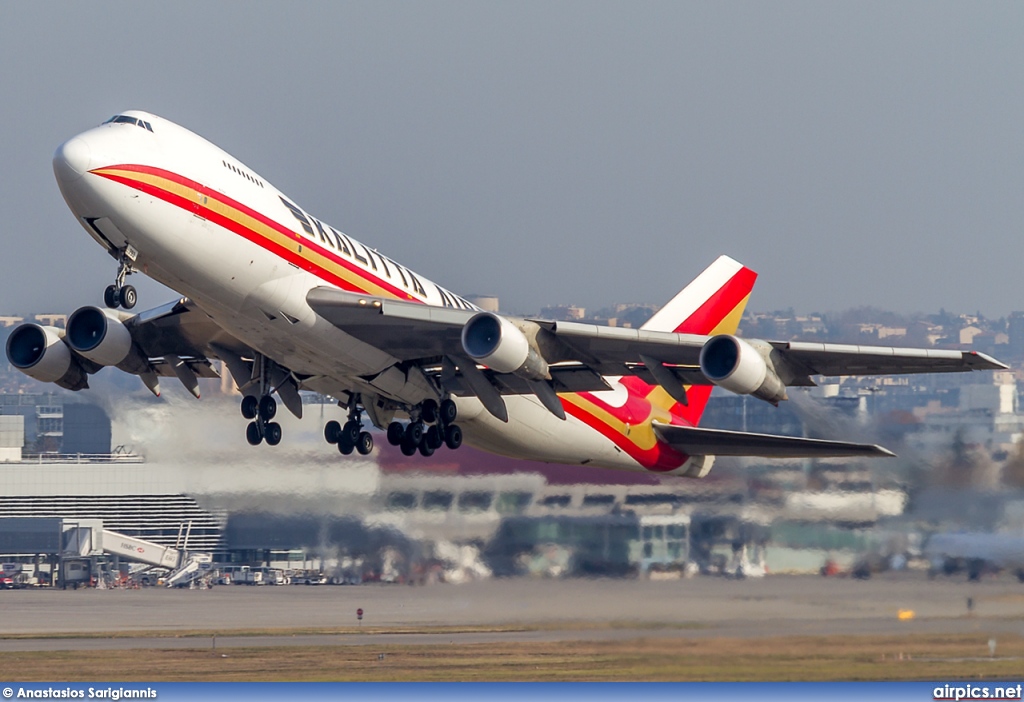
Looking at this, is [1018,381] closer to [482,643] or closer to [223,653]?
[482,643]

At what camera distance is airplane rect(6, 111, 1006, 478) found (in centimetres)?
2002

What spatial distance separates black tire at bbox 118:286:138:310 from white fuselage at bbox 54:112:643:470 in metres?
0.50

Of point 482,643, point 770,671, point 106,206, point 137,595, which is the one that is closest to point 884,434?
point 770,671

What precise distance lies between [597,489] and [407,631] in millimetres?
6353

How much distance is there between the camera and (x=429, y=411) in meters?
25.3

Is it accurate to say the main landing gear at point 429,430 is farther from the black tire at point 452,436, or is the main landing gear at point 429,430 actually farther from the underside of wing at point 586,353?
the underside of wing at point 586,353

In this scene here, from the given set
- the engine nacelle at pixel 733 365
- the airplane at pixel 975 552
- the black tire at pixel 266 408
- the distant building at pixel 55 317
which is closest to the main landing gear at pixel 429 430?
the black tire at pixel 266 408

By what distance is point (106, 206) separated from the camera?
19297 mm

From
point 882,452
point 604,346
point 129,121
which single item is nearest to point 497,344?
point 604,346

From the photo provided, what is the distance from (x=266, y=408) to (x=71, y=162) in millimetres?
7646

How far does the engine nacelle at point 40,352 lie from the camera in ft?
85.8

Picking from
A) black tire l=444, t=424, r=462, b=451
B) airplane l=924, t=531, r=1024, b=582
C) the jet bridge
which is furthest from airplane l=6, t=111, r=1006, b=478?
the jet bridge

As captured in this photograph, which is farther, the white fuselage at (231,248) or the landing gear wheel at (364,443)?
the landing gear wheel at (364,443)

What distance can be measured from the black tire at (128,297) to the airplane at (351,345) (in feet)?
0.10
